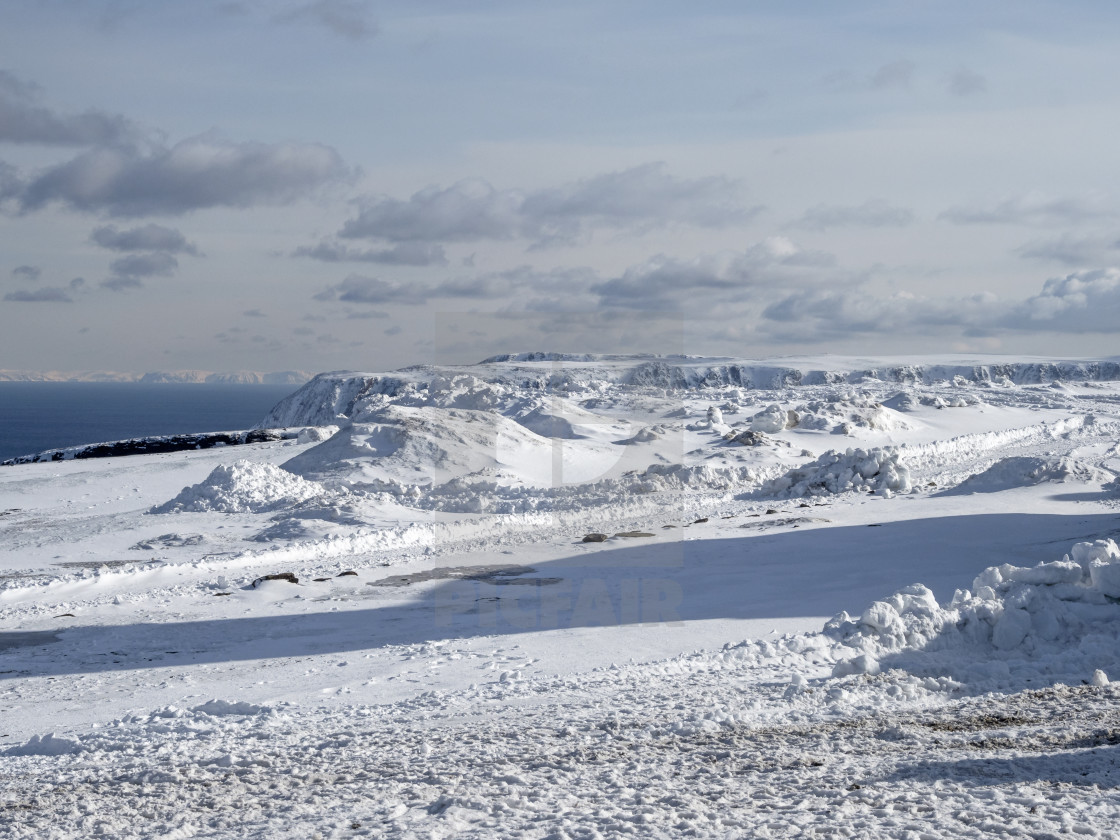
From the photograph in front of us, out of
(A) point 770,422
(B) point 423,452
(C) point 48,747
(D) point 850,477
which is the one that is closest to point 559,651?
(C) point 48,747

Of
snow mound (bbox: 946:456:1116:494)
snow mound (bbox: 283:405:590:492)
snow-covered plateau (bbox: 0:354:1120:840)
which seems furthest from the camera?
snow mound (bbox: 283:405:590:492)

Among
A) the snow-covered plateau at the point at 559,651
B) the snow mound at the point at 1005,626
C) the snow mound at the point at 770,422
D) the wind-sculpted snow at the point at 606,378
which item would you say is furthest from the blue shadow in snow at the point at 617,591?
the snow mound at the point at 770,422

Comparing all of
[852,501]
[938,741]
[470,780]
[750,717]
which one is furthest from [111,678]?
[852,501]

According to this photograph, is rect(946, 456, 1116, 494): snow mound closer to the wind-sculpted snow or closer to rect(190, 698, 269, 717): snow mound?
the wind-sculpted snow

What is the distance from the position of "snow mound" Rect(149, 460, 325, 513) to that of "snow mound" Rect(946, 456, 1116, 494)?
44.1ft

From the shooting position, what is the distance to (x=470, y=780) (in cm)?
475

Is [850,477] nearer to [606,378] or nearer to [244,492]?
[244,492]

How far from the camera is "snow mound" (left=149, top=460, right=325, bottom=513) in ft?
60.3

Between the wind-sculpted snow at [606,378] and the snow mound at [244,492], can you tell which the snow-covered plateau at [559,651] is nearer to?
the snow mound at [244,492]

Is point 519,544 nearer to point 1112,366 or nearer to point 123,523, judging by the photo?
point 123,523

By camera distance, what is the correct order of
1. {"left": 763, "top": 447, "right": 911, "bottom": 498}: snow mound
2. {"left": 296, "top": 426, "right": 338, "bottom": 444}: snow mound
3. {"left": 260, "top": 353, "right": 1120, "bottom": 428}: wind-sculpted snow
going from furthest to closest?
{"left": 260, "top": 353, "right": 1120, "bottom": 428}: wind-sculpted snow, {"left": 296, "top": 426, "right": 338, "bottom": 444}: snow mound, {"left": 763, "top": 447, "right": 911, "bottom": 498}: snow mound

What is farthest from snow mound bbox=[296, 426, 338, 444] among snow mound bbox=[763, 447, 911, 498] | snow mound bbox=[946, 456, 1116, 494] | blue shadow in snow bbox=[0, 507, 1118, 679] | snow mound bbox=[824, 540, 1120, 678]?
snow mound bbox=[824, 540, 1120, 678]

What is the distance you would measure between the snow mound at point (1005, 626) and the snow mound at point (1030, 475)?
411 inches

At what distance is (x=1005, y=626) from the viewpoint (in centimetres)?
747
